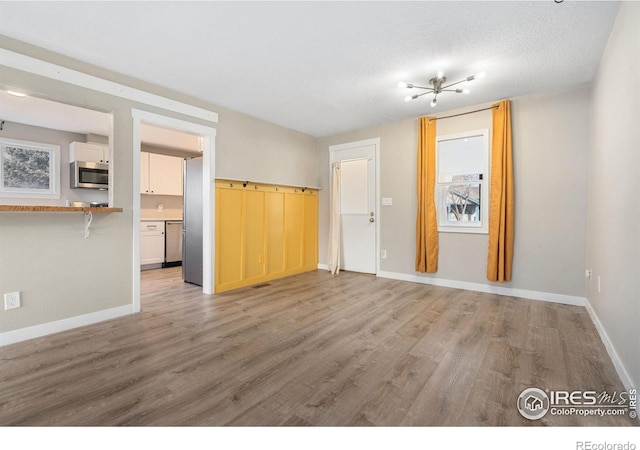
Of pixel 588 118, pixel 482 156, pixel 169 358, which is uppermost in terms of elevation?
pixel 588 118

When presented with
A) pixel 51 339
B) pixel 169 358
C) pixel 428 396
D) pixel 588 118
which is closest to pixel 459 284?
pixel 588 118

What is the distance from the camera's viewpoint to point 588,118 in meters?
3.24

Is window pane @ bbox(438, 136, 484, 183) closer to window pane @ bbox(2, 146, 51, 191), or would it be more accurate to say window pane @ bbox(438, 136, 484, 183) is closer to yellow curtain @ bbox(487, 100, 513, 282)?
yellow curtain @ bbox(487, 100, 513, 282)

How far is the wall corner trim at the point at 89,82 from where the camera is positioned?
7.69 ft

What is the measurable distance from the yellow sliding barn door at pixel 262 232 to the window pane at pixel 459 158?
235 cm

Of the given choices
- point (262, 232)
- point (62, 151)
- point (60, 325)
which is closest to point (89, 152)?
point (62, 151)

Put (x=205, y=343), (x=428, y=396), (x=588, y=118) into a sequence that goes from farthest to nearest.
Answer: (x=588, y=118), (x=205, y=343), (x=428, y=396)

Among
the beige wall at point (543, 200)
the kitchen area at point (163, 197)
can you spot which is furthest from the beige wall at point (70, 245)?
the beige wall at point (543, 200)

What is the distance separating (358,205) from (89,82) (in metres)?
3.92

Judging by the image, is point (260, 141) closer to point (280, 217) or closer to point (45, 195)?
point (280, 217)

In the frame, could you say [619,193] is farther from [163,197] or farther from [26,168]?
[163,197]

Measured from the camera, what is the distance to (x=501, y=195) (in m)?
3.66

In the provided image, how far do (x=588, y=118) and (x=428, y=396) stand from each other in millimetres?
3641

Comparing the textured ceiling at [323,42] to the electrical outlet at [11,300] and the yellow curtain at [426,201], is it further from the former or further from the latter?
the electrical outlet at [11,300]
